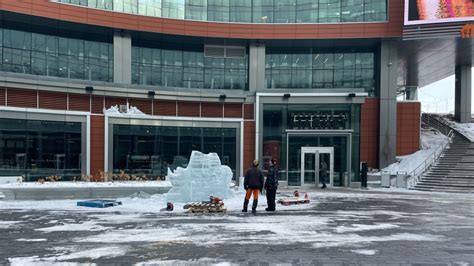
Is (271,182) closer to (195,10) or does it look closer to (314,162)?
(314,162)

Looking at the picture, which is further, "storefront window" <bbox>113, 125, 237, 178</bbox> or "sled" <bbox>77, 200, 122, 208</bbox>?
"storefront window" <bbox>113, 125, 237, 178</bbox>

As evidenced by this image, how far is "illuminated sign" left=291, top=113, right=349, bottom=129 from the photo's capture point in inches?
1179

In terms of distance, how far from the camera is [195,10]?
114ft

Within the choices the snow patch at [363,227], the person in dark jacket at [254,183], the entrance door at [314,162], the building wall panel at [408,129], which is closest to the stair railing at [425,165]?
the building wall panel at [408,129]

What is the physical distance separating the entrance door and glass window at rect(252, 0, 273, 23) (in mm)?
11989

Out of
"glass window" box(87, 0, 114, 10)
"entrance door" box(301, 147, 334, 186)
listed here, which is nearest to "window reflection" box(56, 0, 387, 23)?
"glass window" box(87, 0, 114, 10)

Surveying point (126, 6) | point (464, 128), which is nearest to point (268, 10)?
point (126, 6)

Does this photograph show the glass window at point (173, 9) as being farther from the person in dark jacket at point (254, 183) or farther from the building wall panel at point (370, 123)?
the person in dark jacket at point (254, 183)

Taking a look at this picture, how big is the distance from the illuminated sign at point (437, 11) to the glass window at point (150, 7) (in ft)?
63.0

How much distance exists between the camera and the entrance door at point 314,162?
95.7 feet

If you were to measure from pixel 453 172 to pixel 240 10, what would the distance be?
67.0ft

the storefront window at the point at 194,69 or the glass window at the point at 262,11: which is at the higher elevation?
the glass window at the point at 262,11

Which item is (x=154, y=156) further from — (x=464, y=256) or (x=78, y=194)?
(x=464, y=256)

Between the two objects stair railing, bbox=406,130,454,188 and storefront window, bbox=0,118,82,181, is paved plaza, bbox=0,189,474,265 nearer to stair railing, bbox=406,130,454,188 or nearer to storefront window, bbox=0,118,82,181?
storefront window, bbox=0,118,82,181
